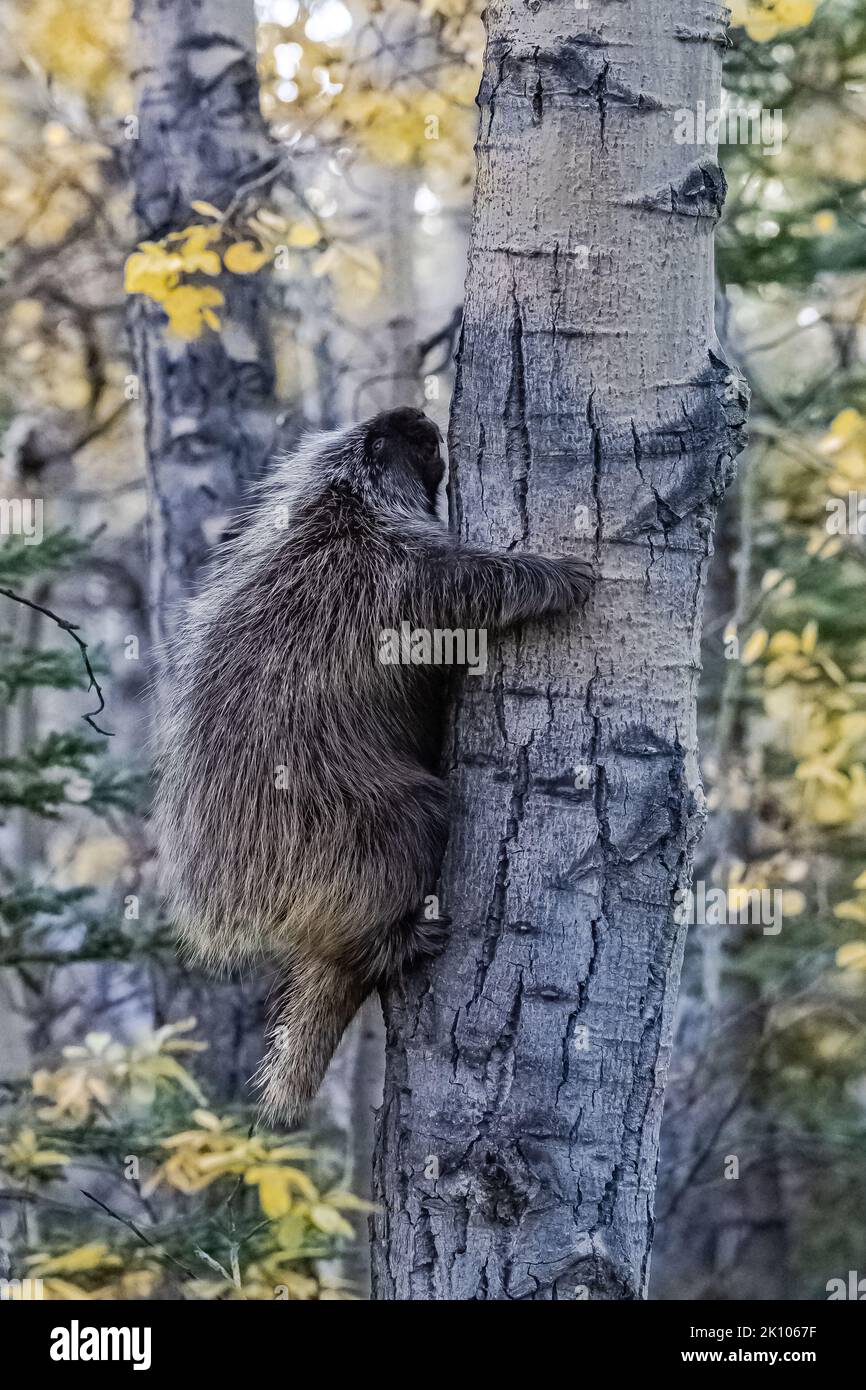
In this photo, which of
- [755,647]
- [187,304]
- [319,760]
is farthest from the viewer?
[755,647]

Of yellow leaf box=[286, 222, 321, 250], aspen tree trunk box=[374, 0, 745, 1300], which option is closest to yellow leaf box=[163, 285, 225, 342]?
yellow leaf box=[286, 222, 321, 250]

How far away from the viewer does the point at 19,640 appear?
15.7 feet

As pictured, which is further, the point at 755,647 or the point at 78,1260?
the point at 755,647

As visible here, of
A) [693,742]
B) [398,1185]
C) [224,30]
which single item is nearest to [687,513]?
[693,742]

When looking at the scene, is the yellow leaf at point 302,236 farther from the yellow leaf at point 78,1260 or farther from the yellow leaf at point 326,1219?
the yellow leaf at point 78,1260

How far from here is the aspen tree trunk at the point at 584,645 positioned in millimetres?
1663

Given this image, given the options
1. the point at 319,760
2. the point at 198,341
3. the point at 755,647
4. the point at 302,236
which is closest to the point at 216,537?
the point at 198,341

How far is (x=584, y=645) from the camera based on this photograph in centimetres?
172

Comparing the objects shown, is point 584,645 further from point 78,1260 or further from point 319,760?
point 78,1260

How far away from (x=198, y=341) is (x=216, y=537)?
590 mm

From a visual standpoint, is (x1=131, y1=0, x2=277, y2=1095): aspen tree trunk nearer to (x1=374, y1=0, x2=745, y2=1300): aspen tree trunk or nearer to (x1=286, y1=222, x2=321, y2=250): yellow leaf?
(x1=286, y1=222, x2=321, y2=250): yellow leaf

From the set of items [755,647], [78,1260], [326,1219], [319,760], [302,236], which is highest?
[302,236]

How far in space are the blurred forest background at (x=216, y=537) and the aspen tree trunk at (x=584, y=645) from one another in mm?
1596

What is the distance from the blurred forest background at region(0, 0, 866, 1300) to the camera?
3.45 m
